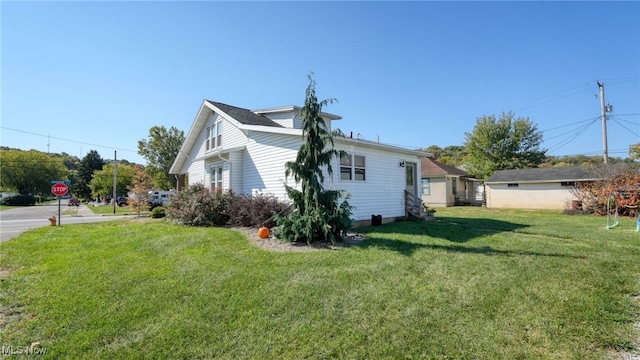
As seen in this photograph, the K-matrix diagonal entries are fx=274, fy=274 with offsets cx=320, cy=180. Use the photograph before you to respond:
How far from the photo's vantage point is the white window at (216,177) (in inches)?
566

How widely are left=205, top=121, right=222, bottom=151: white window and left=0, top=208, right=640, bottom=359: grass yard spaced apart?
367 inches

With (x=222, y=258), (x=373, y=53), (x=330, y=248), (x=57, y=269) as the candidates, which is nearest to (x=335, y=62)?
(x=373, y=53)

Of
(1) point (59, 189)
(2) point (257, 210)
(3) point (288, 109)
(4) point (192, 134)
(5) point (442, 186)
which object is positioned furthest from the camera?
(5) point (442, 186)

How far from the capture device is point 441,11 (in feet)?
36.8

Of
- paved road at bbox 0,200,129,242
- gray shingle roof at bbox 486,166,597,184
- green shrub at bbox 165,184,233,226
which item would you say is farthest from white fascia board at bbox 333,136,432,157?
gray shingle roof at bbox 486,166,597,184

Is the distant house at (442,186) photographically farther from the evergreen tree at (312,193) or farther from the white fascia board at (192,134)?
the evergreen tree at (312,193)

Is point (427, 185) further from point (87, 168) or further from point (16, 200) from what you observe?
point (87, 168)

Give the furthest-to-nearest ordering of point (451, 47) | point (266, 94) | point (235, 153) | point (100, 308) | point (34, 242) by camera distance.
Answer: point (266, 94) < point (451, 47) < point (235, 153) < point (34, 242) < point (100, 308)

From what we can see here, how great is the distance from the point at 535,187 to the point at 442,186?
646 centimetres

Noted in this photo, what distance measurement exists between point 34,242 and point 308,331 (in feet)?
33.0

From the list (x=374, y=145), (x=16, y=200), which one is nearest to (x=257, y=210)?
(x=374, y=145)

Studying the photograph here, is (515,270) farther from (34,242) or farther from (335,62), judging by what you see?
(34,242)

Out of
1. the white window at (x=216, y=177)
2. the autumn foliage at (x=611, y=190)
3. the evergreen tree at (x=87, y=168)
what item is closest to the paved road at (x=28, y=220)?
the white window at (x=216, y=177)

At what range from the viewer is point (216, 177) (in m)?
14.6
